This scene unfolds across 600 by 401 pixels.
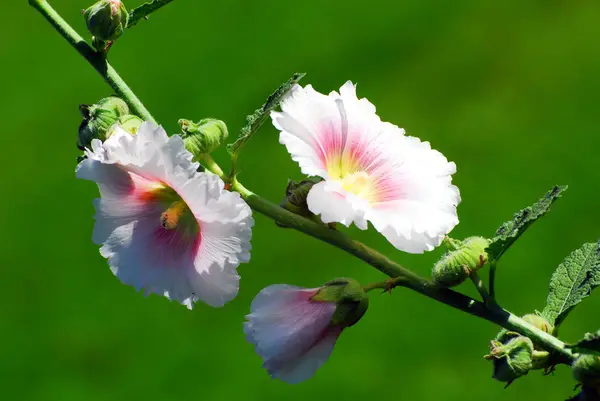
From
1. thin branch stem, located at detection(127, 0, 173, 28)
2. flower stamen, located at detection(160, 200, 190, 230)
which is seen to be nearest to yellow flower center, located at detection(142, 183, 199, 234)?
flower stamen, located at detection(160, 200, 190, 230)

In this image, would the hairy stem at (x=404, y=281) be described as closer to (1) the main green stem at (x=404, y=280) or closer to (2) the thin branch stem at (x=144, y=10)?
(1) the main green stem at (x=404, y=280)

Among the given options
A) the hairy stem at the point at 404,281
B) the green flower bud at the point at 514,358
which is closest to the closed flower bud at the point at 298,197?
the hairy stem at the point at 404,281

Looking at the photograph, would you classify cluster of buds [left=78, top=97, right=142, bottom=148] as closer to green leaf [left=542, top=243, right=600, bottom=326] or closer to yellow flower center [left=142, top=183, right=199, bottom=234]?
yellow flower center [left=142, top=183, right=199, bottom=234]

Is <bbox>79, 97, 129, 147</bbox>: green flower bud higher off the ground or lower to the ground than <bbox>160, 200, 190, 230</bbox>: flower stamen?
higher

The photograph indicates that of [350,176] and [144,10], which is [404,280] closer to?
[350,176]

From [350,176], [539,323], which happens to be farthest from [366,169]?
[539,323]

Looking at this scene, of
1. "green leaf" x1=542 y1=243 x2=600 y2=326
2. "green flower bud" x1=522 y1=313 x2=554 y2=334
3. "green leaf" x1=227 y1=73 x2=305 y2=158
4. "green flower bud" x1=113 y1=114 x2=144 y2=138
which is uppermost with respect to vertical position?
"green flower bud" x1=113 y1=114 x2=144 y2=138
